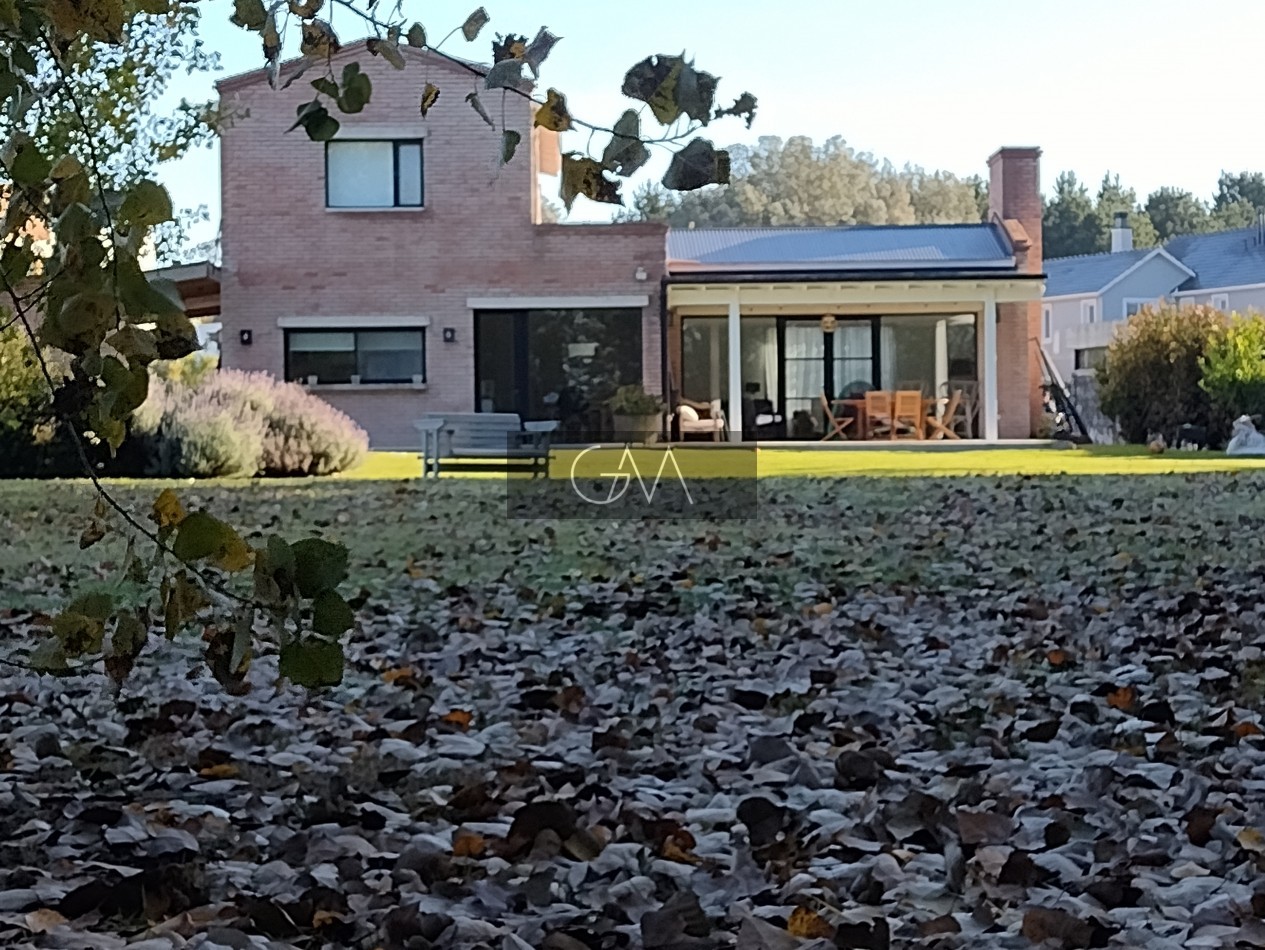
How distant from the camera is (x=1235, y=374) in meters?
20.7

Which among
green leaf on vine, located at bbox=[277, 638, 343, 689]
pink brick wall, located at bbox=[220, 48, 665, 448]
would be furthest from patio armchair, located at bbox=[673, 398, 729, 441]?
green leaf on vine, located at bbox=[277, 638, 343, 689]

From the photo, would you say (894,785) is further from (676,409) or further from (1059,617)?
(676,409)

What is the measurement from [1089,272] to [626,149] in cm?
5523

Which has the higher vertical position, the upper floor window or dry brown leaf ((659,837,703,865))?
the upper floor window

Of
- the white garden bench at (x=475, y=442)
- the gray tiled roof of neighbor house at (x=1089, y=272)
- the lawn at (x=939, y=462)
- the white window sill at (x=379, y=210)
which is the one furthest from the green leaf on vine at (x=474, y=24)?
the gray tiled roof of neighbor house at (x=1089, y=272)

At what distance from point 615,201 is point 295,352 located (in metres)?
22.2

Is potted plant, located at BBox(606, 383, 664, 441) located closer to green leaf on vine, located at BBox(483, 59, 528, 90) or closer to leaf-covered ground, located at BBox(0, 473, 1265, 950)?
leaf-covered ground, located at BBox(0, 473, 1265, 950)

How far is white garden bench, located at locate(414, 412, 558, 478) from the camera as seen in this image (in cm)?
1502

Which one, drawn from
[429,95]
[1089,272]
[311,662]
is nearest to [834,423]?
[429,95]

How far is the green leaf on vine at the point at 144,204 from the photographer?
4.51 ft

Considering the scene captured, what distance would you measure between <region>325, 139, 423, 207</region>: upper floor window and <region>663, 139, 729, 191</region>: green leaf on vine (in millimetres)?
22453

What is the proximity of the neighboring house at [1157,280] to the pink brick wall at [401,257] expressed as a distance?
2663cm

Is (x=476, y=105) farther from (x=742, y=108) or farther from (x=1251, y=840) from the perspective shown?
(x=1251, y=840)

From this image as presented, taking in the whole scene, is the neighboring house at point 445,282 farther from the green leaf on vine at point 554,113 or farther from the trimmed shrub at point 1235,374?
the green leaf on vine at point 554,113
